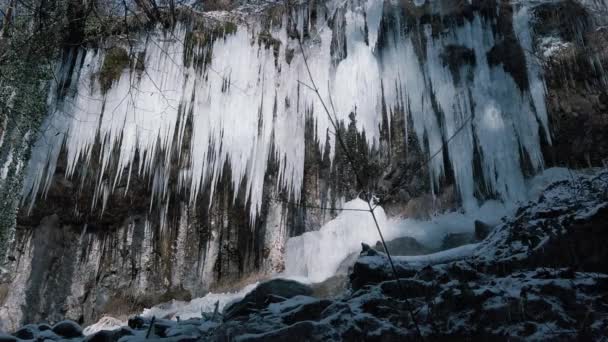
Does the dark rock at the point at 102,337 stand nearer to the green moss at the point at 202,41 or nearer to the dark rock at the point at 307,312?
the dark rock at the point at 307,312

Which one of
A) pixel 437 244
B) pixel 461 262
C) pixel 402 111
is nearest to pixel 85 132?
Answer: pixel 402 111

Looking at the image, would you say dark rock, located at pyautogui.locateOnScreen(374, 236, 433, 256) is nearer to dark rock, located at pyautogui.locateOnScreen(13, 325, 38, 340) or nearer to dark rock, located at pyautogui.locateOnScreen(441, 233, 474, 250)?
dark rock, located at pyautogui.locateOnScreen(441, 233, 474, 250)

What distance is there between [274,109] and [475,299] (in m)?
6.91

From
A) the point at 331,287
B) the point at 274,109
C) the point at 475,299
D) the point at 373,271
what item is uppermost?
the point at 274,109

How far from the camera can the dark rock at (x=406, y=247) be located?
827 centimetres

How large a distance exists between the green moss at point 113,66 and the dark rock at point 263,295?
18.6ft

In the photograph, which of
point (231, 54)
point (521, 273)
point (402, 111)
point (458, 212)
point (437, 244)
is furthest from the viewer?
point (231, 54)

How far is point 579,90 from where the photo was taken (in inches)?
379

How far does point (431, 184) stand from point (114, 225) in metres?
5.29

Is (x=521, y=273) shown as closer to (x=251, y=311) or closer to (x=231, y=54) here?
(x=251, y=311)

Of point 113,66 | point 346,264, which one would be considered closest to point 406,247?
point 346,264

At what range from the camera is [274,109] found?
1037cm

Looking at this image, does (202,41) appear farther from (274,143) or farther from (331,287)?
(331,287)

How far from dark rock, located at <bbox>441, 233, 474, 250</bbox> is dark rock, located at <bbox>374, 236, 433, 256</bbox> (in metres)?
0.23
